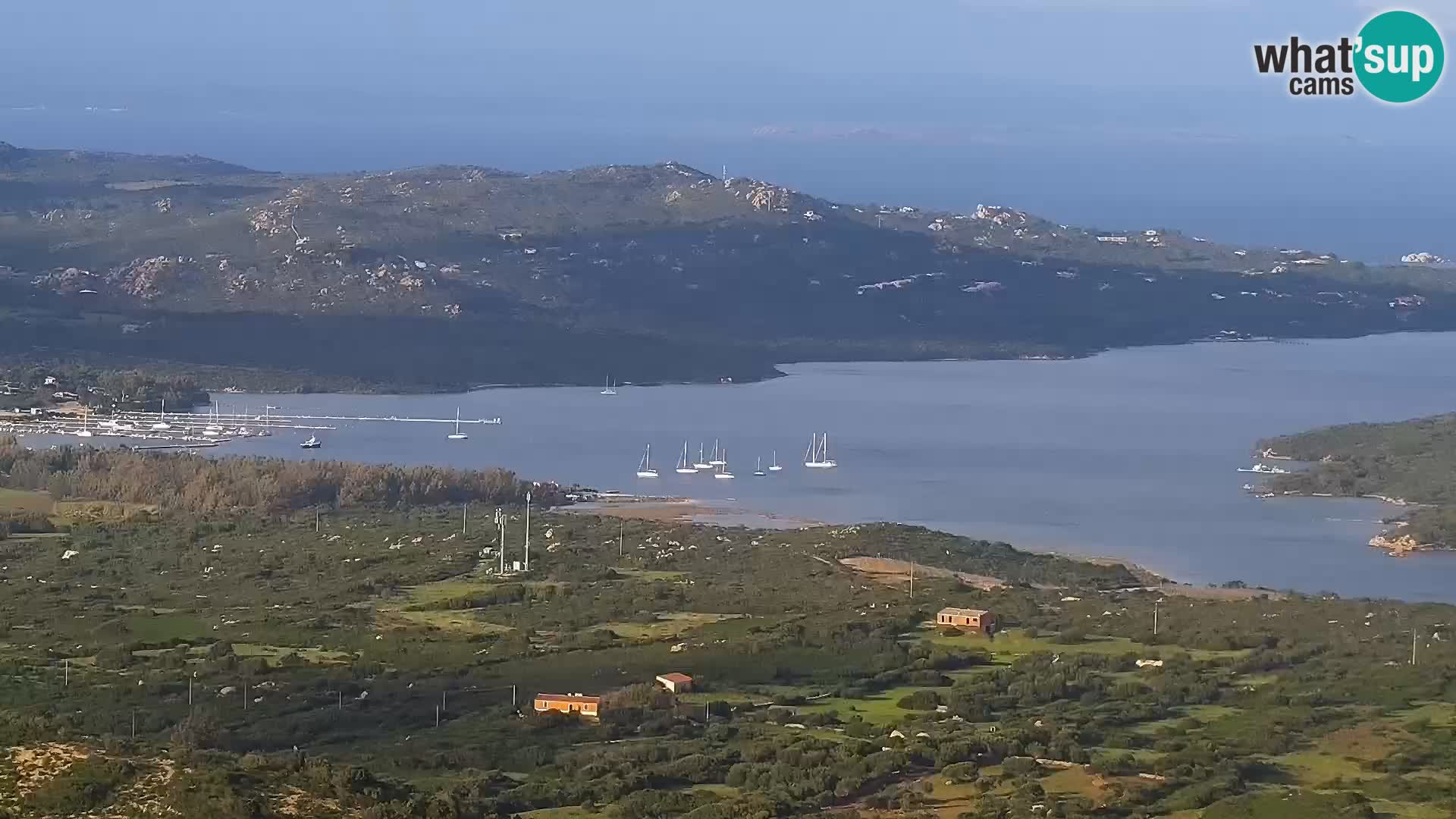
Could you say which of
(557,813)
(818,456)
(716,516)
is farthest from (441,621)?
(818,456)

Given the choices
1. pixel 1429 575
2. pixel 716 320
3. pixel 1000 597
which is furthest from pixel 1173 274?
pixel 1000 597

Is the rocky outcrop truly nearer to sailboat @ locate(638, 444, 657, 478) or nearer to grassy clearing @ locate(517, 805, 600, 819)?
sailboat @ locate(638, 444, 657, 478)

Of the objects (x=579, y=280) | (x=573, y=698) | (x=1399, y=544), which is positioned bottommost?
(x=1399, y=544)

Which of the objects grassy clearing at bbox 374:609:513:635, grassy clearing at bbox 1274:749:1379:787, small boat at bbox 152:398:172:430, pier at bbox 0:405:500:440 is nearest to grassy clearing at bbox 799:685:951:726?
grassy clearing at bbox 1274:749:1379:787

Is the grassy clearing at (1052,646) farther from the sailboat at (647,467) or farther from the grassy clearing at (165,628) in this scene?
the sailboat at (647,467)

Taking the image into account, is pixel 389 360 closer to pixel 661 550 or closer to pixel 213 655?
pixel 661 550

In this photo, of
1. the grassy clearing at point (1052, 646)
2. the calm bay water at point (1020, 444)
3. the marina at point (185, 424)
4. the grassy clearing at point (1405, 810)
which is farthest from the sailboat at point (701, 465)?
the grassy clearing at point (1405, 810)

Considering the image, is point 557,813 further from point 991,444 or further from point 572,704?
point 991,444
